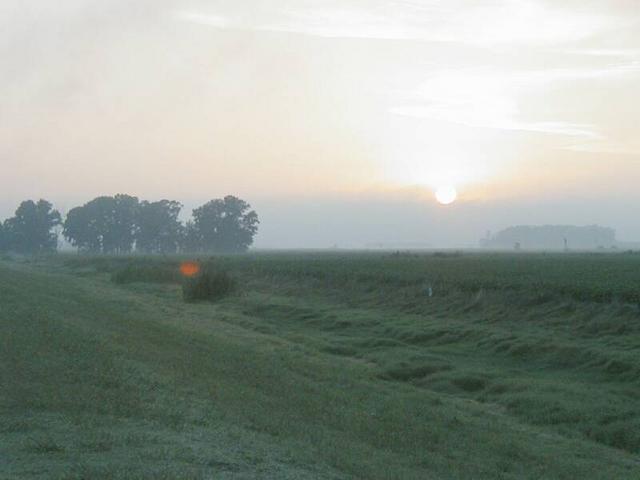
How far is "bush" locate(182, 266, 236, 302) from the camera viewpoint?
50031mm

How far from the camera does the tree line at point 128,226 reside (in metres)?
174

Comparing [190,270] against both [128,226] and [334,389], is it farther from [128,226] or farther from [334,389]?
[128,226]

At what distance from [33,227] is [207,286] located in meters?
133

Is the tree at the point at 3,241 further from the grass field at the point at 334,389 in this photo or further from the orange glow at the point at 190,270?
the grass field at the point at 334,389

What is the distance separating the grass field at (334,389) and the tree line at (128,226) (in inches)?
5466

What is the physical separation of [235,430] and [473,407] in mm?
8296

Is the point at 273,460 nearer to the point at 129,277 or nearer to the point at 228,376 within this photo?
the point at 228,376

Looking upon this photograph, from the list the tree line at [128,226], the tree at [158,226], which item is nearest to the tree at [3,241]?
the tree line at [128,226]

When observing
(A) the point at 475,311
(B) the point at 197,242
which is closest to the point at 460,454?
(A) the point at 475,311

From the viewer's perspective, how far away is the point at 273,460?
1053 cm

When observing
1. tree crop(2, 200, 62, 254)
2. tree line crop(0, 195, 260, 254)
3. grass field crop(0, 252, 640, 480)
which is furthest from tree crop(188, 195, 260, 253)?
grass field crop(0, 252, 640, 480)

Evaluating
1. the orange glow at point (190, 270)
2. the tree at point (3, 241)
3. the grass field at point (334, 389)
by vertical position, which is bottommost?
the grass field at point (334, 389)

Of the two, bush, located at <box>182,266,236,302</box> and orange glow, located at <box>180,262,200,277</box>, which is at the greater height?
orange glow, located at <box>180,262,200,277</box>

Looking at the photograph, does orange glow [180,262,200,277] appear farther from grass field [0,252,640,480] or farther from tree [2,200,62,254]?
tree [2,200,62,254]
